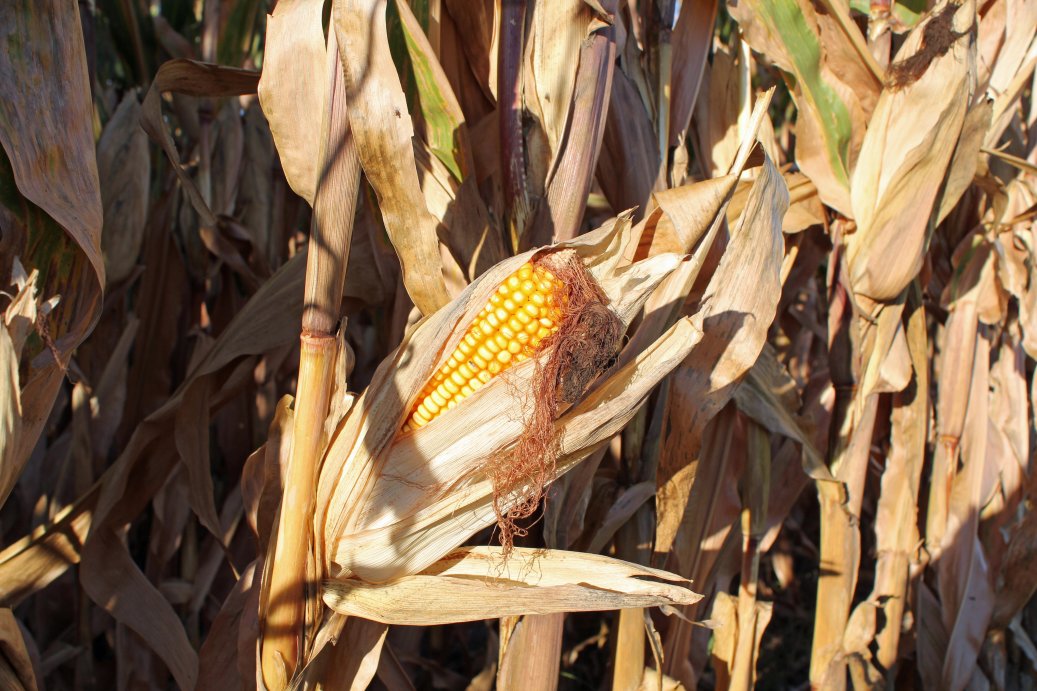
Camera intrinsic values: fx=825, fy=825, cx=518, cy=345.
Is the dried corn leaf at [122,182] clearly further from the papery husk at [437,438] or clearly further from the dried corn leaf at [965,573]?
the dried corn leaf at [965,573]

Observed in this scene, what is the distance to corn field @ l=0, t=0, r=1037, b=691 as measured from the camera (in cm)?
104

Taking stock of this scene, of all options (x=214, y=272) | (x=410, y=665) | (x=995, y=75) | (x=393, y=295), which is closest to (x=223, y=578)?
(x=410, y=665)

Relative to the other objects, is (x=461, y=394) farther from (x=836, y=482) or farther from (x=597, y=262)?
(x=836, y=482)

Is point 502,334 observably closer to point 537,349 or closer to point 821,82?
point 537,349

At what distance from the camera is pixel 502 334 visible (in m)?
1.00

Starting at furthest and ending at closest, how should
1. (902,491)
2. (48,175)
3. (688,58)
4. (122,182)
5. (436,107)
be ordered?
(122,182) < (902,491) < (688,58) < (436,107) < (48,175)

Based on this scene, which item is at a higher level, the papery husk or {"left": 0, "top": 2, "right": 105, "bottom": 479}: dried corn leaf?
{"left": 0, "top": 2, "right": 105, "bottom": 479}: dried corn leaf

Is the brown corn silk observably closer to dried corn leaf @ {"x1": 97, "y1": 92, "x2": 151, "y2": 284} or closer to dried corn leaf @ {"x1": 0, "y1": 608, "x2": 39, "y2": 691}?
dried corn leaf @ {"x1": 0, "y1": 608, "x2": 39, "y2": 691}

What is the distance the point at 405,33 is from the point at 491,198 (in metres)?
0.29

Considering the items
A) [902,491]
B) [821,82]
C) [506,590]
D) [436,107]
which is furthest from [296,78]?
[902,491]

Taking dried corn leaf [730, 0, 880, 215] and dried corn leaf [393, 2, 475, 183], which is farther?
dried corn leaf [730, 0, 880, 215]

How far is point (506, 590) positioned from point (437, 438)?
205 millimetres

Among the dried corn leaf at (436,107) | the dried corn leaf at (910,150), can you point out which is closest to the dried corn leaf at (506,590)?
the dried corn leaf at (436,107)

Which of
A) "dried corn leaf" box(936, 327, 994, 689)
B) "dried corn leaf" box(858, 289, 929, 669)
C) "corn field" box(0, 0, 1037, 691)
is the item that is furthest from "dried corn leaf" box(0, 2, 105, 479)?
"dried corn leaf" box(936, 327, 994, 689)
